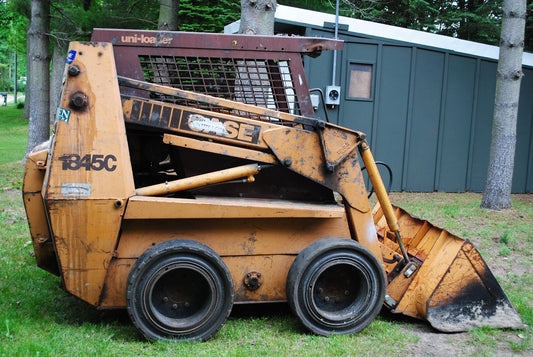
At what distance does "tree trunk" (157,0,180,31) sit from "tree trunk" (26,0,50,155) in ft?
9.29

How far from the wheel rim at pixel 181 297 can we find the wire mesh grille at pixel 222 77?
1248 mm

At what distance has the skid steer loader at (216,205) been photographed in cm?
369

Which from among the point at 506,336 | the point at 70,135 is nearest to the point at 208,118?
the point at 70,135

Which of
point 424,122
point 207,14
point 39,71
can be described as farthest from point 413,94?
point 39,71

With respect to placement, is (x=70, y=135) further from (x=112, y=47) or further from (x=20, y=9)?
(x=20, y=9)

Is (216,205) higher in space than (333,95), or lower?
lower

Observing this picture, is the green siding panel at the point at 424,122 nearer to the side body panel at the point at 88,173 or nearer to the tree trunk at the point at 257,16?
the tree trunk at the point at 257,16

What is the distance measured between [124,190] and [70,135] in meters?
0.51

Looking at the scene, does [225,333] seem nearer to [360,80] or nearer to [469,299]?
[469,299]

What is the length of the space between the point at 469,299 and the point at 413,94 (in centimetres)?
793

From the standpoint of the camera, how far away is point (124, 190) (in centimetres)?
370

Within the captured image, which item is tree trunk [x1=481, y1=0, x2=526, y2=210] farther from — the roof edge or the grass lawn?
the grass lawn

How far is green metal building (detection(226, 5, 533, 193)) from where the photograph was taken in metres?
11.1

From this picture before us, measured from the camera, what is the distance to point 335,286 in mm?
4277
